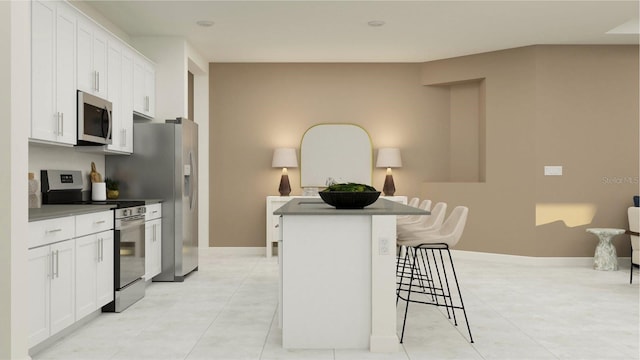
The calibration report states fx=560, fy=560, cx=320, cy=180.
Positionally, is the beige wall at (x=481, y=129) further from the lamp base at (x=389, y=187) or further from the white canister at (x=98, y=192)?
the white canister at (x=98, y=192)

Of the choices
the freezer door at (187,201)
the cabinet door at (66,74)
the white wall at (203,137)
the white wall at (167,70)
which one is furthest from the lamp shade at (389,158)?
the cabinet door at (66,74)

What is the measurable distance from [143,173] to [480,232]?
442 cm

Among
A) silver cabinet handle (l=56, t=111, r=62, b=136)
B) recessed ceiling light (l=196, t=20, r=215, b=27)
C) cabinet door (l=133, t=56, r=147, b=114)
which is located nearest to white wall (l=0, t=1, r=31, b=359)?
silver cabinet handle (l=56, t=111, r=62, b=136)

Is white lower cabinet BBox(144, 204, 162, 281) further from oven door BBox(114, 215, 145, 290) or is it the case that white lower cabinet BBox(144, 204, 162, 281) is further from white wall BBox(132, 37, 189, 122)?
white wall BBox(132, 37, 189, 122)

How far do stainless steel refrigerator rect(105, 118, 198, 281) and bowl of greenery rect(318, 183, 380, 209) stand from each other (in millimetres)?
2543

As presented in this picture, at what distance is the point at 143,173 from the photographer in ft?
19.3

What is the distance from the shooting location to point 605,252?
6.76 m

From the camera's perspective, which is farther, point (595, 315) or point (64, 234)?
point (595, 315)

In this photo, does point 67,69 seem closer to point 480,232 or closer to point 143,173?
point 143,173

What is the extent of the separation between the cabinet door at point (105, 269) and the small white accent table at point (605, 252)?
17.9ft

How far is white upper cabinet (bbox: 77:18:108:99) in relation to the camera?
4492 millimetres

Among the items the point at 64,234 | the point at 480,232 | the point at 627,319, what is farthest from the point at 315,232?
the point at 480,232

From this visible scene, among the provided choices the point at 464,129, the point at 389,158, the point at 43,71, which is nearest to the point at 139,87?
the point at 43,71

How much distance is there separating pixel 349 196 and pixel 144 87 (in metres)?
3.28
